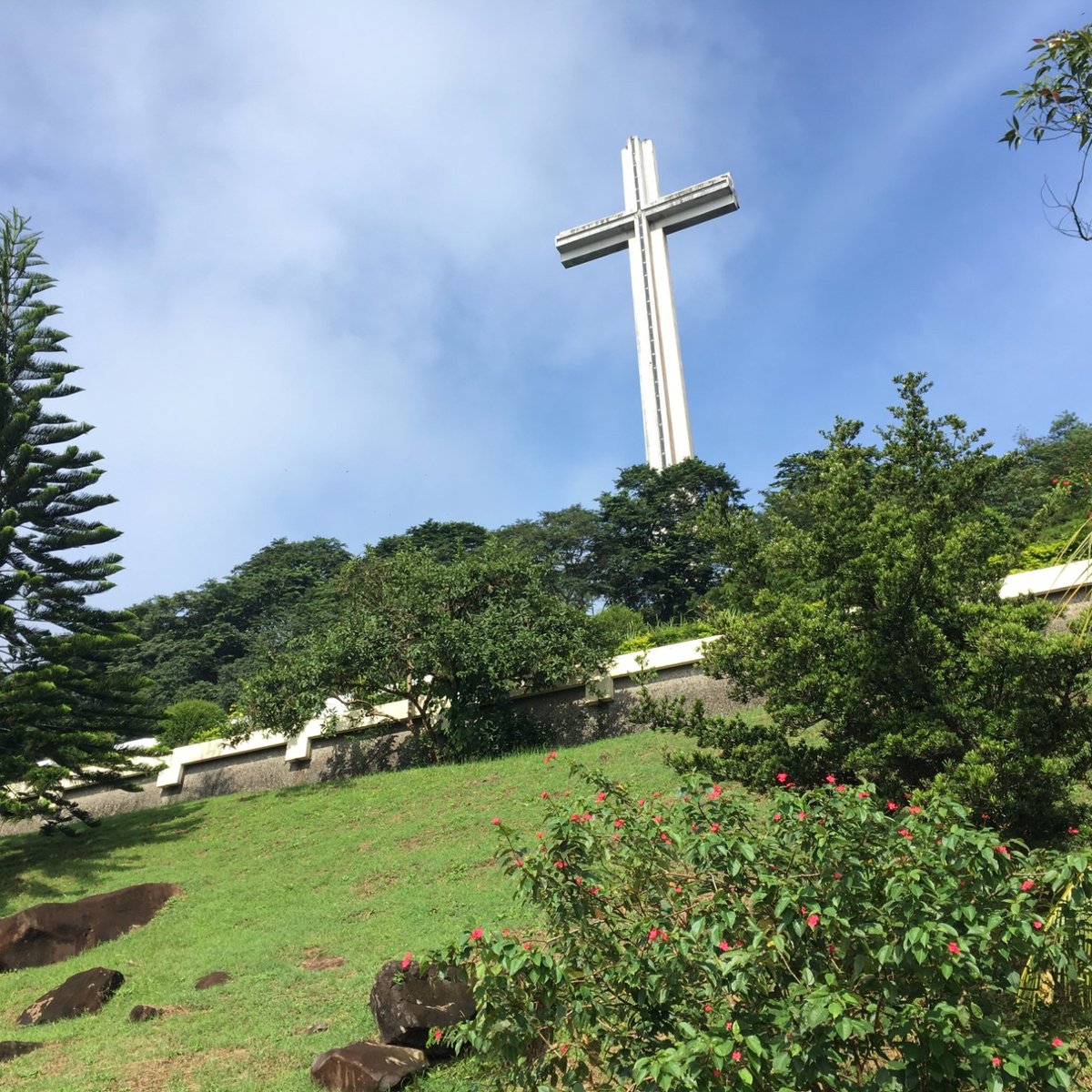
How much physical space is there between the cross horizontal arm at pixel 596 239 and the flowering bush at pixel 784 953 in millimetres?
38120

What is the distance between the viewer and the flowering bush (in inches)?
116

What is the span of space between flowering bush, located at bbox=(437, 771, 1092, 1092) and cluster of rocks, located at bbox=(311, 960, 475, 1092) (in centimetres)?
139

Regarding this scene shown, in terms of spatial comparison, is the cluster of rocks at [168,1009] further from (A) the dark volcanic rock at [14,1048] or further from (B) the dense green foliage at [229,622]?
(B) the dense green foliage at [229,622]

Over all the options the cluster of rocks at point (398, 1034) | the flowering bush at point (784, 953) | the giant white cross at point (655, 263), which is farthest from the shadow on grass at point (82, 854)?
the giant white cross at point (655, 263)

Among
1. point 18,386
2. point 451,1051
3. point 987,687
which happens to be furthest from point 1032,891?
point 18,386

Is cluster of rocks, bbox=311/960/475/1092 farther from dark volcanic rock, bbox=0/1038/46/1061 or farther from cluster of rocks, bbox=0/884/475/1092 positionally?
dark volcanic rock, bbox=0/1038/46/1061

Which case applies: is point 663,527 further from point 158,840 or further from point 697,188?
point 158,840

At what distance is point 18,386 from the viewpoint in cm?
1352

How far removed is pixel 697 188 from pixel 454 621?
28680 mm

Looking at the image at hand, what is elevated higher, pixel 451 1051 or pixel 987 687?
pixel 987 687

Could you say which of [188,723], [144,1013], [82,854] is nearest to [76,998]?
[144,1013]

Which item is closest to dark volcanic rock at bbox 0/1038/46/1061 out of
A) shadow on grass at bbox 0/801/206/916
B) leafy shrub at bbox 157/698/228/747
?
shadow on grass at bbox 0/801/206/916

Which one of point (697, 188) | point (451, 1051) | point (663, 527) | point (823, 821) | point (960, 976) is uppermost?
point (697, 188)

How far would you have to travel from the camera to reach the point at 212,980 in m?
7.16
